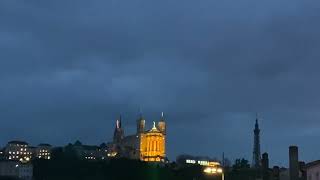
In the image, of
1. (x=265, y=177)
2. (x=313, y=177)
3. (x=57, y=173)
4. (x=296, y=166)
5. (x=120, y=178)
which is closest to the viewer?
(x=313, y=177)

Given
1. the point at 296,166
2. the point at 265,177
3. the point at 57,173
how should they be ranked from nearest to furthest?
the point at 296,166
the point at 265,177
the point at 57,173

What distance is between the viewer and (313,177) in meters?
64.3

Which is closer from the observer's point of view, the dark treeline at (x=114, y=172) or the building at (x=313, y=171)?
the building at (x=313, y=171)

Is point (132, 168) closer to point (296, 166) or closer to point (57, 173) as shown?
point (57, 173)

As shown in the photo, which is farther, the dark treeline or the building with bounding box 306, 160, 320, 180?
the dark treeline

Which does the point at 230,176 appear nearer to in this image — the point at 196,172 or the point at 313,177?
the point at 196,172

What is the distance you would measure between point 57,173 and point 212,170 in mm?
133423

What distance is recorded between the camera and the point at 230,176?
16525 centimetres

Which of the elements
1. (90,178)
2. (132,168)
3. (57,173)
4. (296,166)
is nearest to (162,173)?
(132,168)

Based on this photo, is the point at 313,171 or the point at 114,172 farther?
the point at 114,172

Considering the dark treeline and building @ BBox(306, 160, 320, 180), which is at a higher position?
the dark treeline

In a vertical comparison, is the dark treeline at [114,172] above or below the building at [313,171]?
above

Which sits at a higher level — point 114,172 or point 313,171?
point 114,172

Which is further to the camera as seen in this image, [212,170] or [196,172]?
[196,172]
